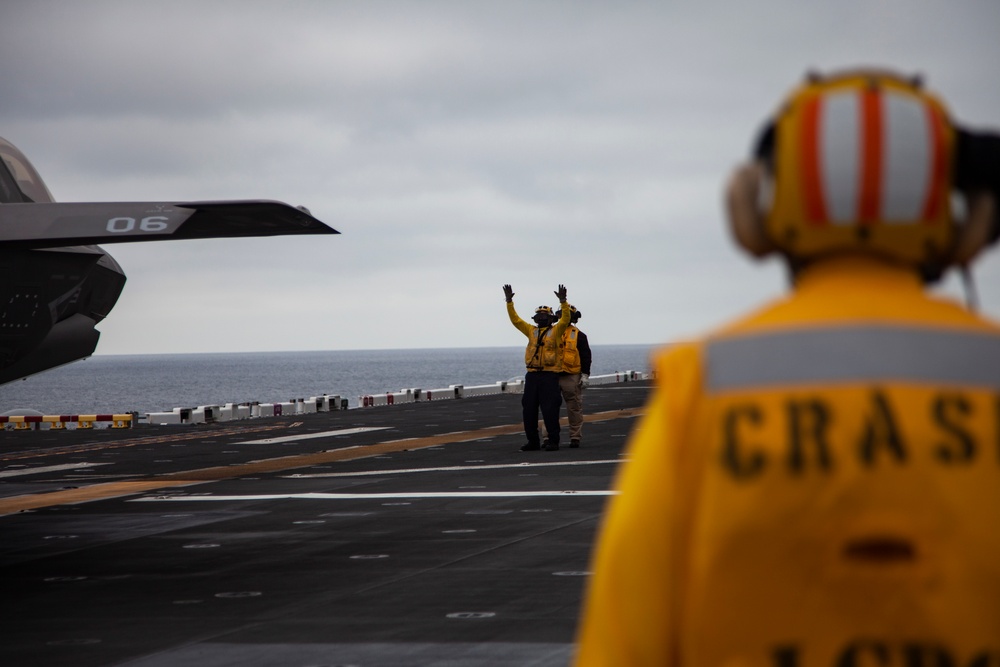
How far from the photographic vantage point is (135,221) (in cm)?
934

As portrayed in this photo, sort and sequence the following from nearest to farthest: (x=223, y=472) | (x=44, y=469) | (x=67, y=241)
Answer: (x=67, y=241) → (x=223, y=472) → (x=44, y=469)

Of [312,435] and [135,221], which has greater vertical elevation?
[135,221]

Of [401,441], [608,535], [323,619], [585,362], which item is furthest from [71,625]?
[401,441]

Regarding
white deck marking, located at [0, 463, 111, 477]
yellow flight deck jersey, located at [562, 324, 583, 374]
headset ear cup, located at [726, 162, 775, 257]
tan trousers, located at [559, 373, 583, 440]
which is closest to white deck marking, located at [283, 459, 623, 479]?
tan trousers, located at [559, 373, 583, 440]

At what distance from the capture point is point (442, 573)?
30.8ft

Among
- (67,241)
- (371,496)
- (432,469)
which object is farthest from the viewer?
(432,469)

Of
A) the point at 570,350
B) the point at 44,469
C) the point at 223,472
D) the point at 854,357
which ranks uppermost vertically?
the point at 570,350

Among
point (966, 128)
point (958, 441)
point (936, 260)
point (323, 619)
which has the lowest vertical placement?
point (323, 619)

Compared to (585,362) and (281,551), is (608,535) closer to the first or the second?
(281,551)

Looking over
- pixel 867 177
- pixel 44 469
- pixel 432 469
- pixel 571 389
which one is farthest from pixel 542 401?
pixel 867 177

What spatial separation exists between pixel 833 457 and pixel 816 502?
0.08 meters

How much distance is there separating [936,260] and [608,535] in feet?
2.48

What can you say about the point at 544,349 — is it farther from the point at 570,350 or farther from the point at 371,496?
the point at 371,496

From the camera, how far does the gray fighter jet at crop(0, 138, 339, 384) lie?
9.45 m
